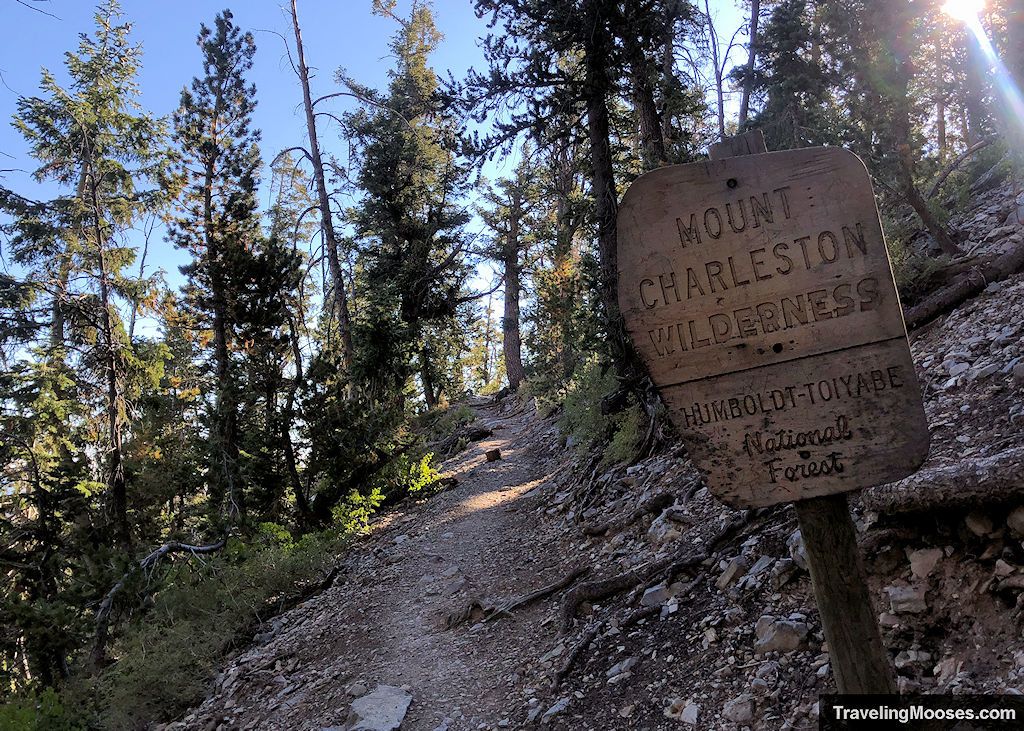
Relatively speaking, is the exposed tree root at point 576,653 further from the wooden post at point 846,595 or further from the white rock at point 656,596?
the wooden post at point 846,595

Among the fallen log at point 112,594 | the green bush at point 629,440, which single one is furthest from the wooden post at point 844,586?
the fallen log at point 112,594

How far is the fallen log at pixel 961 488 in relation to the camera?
9.06ft

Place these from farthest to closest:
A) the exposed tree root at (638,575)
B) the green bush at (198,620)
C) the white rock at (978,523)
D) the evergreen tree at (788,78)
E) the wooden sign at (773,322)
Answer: the evergreen tree at (788,78), the green bush at (198,620), the exposed tree root at (638,575), the white rock at (978,523), the wooden sign at (773,322)

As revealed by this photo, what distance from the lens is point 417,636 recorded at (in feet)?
19.1

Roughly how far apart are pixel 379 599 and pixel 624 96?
892 centimetres

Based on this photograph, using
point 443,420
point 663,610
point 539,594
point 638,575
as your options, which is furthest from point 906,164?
point 443,420

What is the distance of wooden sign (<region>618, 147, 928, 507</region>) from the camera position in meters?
1.81

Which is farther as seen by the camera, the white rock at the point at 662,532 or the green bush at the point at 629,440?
the green bush at the point at 629,440

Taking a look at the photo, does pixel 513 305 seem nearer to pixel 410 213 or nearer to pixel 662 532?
pixel 410 213

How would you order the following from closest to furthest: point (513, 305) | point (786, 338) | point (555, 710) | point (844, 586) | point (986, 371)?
point (786, 338) < point (844, 586) < point (555, 710) < point (986, 371) < point (513, 305)

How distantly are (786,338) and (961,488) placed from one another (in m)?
1.89

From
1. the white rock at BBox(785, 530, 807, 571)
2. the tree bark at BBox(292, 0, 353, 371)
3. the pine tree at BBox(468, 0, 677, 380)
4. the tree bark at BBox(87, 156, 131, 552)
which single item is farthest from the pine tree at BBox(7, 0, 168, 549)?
the white rock at BBox(785, 530, 807, 571)

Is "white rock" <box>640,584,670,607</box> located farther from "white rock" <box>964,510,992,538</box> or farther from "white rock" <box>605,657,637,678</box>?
"white rock" <box>964,510,992,538</box>

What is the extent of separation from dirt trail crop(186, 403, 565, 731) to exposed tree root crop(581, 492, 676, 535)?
65 cm
